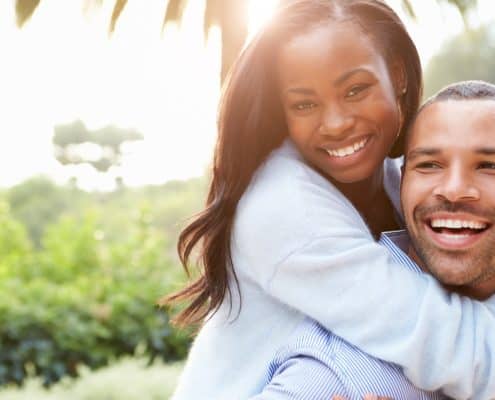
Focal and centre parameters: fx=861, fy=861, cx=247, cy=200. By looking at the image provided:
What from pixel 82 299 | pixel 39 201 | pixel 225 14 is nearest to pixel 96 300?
pixel 82 299

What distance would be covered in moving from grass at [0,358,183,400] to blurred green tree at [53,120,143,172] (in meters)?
22.8

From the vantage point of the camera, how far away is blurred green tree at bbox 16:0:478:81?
5.28 m

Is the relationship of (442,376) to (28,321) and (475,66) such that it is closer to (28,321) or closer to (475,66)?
(28,321)

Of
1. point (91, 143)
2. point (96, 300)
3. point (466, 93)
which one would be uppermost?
point (466, 93)

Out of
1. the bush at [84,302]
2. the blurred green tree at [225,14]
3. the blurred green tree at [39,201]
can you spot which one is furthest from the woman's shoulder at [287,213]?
the blurred green tree at [39,201]

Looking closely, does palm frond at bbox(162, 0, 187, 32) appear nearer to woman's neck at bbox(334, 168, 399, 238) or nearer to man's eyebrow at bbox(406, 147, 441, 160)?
woman's neck at bbox(334, 168, 399, 238)

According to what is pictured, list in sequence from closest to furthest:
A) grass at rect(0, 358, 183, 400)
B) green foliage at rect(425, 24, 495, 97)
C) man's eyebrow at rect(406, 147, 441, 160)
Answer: man's eyebrow at rect(406, 147, 441, 160), grass at rect(0, 358, 183, 400), green foliage at rect(425, 24, 495, 97)

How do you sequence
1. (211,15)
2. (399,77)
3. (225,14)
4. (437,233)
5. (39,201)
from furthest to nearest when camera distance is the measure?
(39,201)
(211,15)
(225,14)
(399,77)
(437,233)

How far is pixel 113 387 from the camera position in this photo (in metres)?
6.64

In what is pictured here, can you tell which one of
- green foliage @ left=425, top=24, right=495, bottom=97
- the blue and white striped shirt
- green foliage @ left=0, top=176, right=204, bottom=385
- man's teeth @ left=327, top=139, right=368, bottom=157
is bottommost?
green foliage @ left=425, top=24, right=495, bottom=97

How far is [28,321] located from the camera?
7750 millimetres

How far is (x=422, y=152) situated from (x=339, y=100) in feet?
1.11

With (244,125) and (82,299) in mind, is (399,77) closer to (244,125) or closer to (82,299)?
(244,125)

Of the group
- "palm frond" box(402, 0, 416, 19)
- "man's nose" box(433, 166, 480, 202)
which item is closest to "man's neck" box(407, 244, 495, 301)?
"man's nose" box(433, 166, 480, 202)
